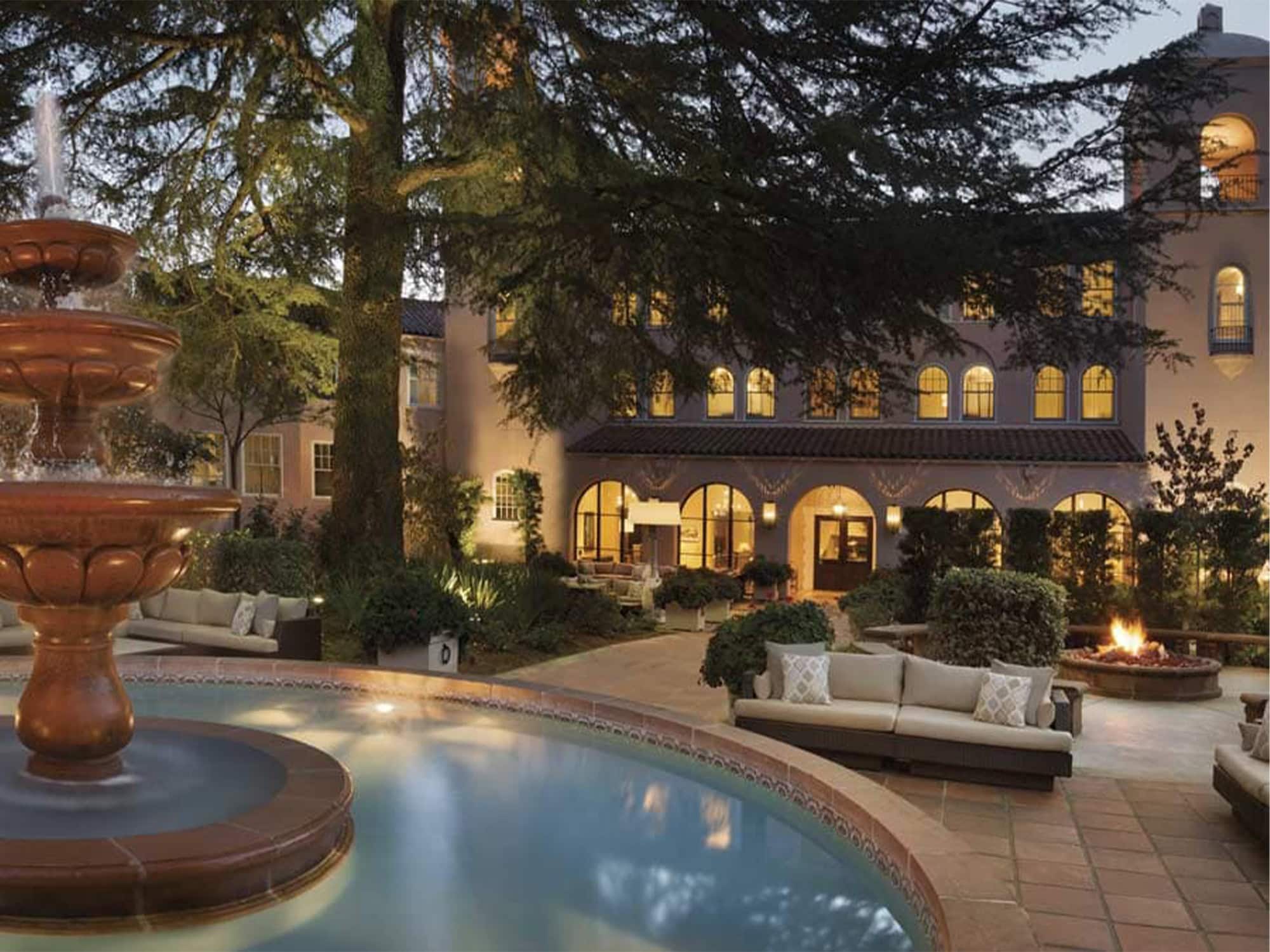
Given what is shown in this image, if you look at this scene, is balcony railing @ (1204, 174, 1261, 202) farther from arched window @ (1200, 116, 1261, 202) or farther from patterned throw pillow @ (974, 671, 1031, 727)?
patterned throw pillow @ (974, 671, 1031, 727)

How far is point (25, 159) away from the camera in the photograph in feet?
44.4

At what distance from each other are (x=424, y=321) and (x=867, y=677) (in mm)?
24638

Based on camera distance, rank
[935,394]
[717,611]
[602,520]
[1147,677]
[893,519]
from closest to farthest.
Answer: [1147,677]
[717,611]
[893,519]
[935,394]
[602,520]

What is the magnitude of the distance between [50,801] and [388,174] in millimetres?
10770

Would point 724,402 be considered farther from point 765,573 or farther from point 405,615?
point 405,615

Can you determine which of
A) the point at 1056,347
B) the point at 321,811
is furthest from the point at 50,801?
the point at 1056,347

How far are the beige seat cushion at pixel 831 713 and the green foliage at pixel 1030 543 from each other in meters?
10.00

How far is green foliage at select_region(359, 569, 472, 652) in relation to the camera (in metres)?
12.6

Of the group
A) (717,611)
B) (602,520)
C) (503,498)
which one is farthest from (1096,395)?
(503,498)

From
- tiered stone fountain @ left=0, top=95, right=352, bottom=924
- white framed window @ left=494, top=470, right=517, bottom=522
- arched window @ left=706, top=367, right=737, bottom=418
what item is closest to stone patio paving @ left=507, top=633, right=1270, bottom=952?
tiered stone fountain @ left=0, top=95, right=352, bottom=924

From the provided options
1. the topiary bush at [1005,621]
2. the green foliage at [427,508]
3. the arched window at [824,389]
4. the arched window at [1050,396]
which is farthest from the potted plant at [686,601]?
the arched window at [1050,396]

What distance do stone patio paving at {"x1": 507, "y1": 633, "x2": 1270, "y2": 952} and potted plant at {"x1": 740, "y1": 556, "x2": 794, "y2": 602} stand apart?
1246cm

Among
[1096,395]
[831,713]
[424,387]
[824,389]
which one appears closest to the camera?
[831,713]

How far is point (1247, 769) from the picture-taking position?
25.2ft
